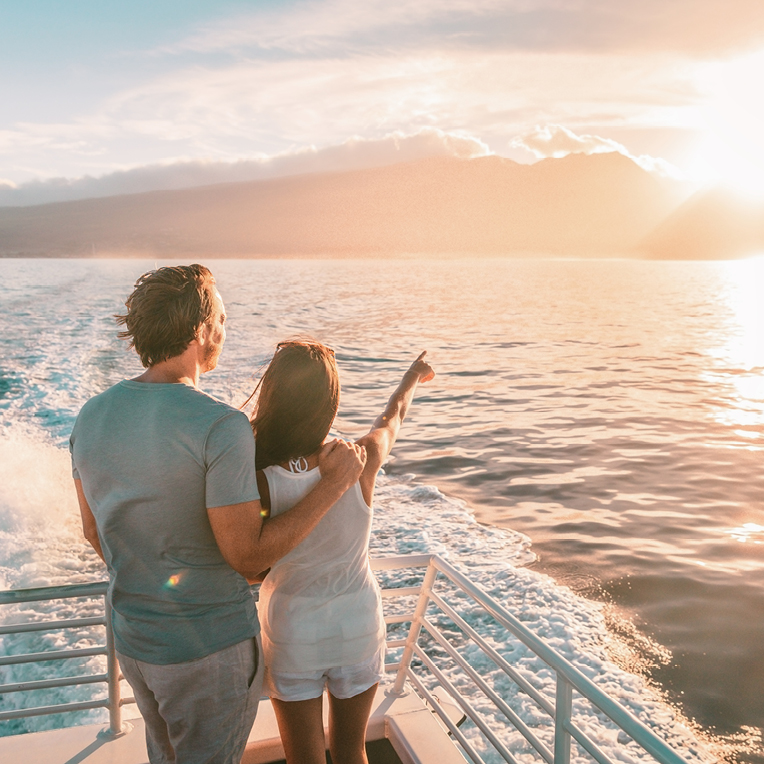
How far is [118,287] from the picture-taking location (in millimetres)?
→ 33375

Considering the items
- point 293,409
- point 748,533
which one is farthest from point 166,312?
point 748,533

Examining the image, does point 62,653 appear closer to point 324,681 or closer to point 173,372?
point 324,681

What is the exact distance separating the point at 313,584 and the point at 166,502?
1.44 ft

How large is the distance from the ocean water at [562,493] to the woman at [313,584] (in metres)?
0.23

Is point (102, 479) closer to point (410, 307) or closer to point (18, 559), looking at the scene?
point (18, 559)

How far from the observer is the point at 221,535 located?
1.35m

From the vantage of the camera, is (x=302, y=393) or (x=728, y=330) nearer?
(x=302, y=393)

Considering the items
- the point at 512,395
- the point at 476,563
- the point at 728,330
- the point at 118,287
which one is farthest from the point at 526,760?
the point at 728,330

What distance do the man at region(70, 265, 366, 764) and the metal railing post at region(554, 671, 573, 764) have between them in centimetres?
73

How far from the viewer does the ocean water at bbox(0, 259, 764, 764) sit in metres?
5.56

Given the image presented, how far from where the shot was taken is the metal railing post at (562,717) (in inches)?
63.9

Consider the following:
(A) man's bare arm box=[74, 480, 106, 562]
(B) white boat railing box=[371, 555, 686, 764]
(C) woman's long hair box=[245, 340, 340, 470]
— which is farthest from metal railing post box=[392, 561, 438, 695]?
(A) man's bare arm box=[74, 480, 106, 562]

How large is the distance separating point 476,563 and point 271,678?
19.8 feet

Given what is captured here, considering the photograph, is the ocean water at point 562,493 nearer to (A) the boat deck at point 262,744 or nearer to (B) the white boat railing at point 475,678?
(B) the white boat railing at point 475,678
